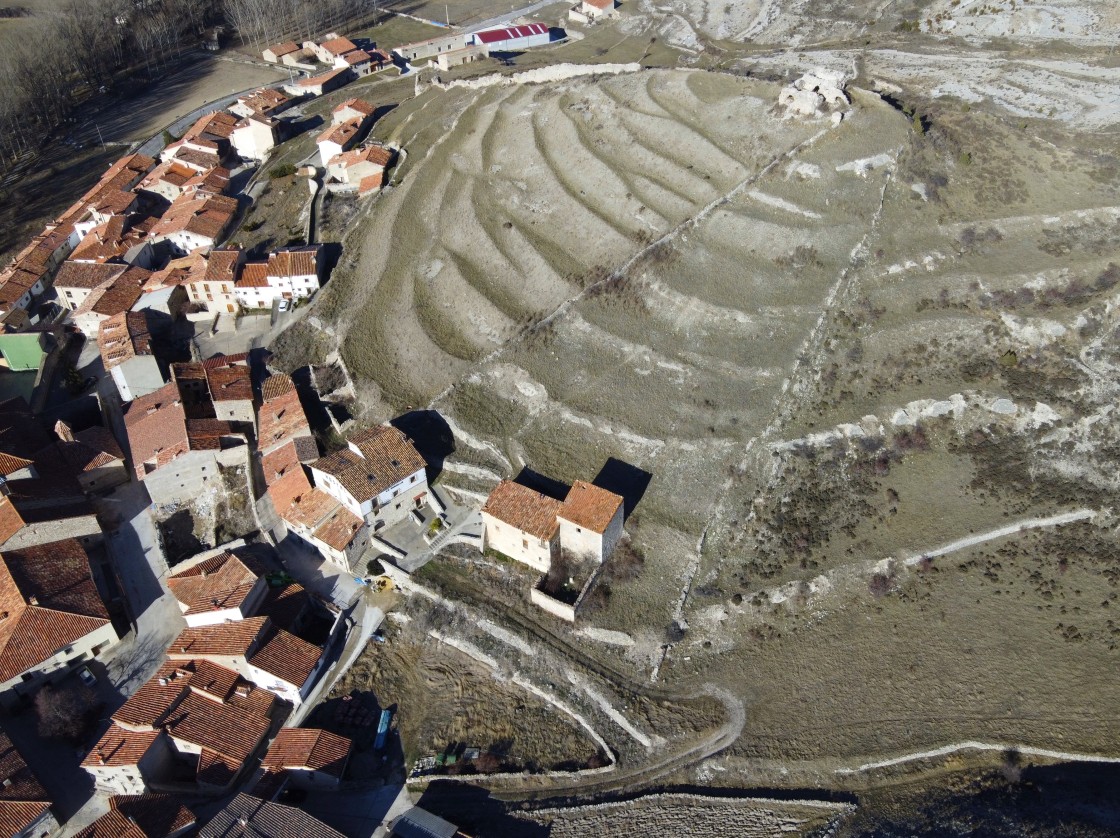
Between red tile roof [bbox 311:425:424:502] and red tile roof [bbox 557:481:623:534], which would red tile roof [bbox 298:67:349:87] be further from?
red tile roof [bbox 557:481:623:534]

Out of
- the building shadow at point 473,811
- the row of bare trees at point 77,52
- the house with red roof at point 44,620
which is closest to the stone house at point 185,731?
the house with red roof at point 44,620

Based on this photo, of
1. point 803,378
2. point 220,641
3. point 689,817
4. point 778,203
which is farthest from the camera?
point 778,203

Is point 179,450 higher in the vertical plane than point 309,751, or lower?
higher

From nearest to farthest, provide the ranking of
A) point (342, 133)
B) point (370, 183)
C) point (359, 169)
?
1. point (370, 183)
2. point (359, 169)
3. point (342, 133)

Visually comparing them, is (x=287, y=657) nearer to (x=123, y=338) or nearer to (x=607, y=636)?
(x=607, y=636)

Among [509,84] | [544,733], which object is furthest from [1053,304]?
[509,84]

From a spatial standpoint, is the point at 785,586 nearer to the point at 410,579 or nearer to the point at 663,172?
the point at 410,579

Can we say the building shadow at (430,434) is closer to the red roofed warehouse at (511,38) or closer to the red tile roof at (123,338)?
the red tile roof at (123,338)

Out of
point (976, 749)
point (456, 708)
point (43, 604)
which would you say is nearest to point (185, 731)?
point (43, 604)
